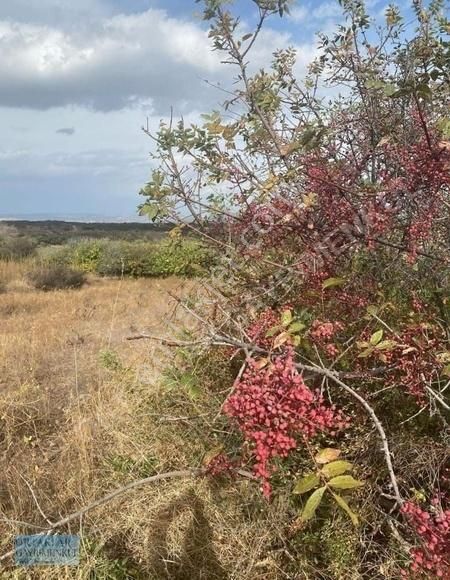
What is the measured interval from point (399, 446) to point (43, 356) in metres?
3.99

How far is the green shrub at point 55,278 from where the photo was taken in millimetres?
11923

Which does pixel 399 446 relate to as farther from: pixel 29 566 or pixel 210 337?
pixel 29 566

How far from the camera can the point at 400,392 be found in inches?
76.2

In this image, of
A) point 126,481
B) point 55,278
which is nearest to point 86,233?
point 55,278

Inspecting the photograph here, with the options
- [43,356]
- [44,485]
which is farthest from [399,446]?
[43,356]

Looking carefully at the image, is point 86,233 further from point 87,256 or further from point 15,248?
point 87,256

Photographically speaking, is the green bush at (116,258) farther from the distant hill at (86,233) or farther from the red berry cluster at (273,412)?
the red berry cluster at (273,412)

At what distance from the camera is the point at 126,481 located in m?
2.46

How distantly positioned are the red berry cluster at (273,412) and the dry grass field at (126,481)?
2.59 ft

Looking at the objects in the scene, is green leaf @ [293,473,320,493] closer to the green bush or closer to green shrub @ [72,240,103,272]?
the green bush

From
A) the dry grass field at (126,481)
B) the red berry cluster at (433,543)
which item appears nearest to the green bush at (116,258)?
the dry grass field at (126,481)

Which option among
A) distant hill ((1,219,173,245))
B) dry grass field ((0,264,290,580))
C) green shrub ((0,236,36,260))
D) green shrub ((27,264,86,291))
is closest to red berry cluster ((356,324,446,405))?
dry grass field ((0,264,290,580))

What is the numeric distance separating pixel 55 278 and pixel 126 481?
10223mm

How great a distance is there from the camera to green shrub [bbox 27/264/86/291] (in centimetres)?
1192
